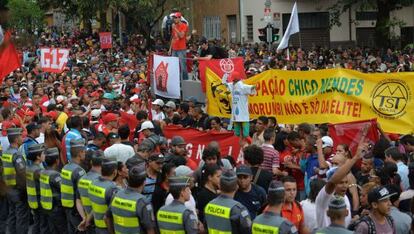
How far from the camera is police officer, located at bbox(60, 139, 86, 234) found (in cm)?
808

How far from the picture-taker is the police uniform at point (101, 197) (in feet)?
23.3

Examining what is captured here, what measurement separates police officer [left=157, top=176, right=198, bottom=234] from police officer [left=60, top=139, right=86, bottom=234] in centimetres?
207

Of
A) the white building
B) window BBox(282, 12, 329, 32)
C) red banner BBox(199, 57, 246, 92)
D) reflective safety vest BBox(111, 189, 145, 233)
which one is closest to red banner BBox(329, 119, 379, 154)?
reflective safety vest BBox(111, 189, 145, 233)

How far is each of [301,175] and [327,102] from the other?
3.03m

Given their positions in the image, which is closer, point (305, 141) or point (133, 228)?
point (133, 228)

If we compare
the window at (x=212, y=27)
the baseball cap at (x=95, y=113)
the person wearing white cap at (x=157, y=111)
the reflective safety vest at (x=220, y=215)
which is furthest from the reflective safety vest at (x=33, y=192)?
the window at (x=212, y=27)

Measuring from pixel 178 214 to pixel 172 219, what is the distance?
8cm

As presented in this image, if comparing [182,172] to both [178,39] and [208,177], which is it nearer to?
[208,177]

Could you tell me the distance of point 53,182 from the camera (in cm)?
838

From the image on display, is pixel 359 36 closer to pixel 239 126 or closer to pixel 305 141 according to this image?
pixel 239 126

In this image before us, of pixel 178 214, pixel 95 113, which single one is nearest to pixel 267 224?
pixel 178 214

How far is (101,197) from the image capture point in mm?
7164

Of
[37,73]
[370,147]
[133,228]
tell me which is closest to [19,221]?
[133,228]

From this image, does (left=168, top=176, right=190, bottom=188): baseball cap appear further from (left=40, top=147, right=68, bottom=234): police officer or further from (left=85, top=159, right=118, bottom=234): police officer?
(left=40, top=147, right=68, bottom=234): police officer
